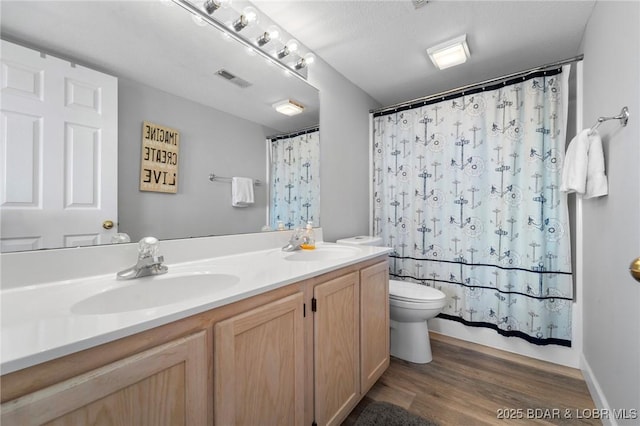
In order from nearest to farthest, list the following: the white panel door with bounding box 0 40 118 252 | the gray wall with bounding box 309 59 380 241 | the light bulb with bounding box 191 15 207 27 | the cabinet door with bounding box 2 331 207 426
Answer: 1. the cabinet door with bounding box 2 331 207 426
2. the white panel door with bounding box 0 40 118 252
3. the light bulb with bounding box 191 15 207 27
4. the gray wall with bounding box 309 59 380 241

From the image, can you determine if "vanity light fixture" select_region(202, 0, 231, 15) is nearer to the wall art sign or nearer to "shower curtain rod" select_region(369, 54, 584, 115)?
A: the wall art sign

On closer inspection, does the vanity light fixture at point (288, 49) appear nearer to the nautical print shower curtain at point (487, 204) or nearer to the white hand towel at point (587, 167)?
the nautical print shower curtain at point (487, 204)

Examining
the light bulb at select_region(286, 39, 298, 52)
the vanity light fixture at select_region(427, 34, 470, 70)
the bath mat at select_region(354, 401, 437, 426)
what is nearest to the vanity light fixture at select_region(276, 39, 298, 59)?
the light bulb at select_region(286, 39, 298, 52)

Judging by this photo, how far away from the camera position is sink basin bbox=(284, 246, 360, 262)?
5.12ft

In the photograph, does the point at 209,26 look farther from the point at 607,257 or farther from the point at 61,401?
the point at 607,257

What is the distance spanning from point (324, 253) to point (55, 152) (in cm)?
127

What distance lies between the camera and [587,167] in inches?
51.4

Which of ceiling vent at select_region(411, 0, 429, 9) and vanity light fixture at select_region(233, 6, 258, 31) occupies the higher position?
ceiling vent at select_region(411, 0, 429, 9)

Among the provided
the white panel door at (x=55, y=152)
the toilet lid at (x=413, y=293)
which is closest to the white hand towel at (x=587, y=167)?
the toilet lid at (x=413, y=293)

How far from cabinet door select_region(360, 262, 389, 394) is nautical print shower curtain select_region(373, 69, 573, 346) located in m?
0.86

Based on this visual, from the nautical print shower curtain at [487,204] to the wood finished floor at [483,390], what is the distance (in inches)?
8.6

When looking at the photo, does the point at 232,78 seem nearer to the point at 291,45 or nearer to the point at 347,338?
the point at 291,45

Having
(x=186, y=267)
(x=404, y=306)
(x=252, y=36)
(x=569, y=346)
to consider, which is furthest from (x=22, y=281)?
(x=569, y=346)

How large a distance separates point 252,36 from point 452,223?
1937 mm
